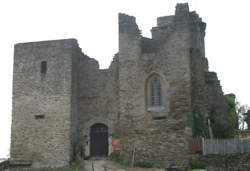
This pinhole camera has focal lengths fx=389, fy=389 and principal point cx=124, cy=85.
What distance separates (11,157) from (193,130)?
10.5 metres

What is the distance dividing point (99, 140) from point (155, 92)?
4.62 meters

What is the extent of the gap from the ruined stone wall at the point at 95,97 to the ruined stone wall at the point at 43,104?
2.80 ft

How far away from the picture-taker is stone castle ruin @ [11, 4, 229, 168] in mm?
20516

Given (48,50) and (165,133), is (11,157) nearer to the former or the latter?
(48,50)

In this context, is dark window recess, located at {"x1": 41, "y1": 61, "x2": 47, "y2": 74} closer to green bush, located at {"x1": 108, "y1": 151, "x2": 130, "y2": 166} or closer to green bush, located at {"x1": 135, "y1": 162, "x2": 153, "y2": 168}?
green bush, located at {"x1": 108, "y1": 151, "x2": 130, "y2": 166}

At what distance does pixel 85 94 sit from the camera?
2347cm

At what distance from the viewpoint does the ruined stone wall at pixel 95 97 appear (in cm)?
2283

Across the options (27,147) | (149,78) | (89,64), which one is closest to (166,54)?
(149,78)

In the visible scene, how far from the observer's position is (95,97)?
23.3 meters

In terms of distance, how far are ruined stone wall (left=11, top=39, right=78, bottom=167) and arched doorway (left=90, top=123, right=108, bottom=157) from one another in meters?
1.32

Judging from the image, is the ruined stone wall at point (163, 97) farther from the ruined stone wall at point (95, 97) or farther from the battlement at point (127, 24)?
the ruined stone wall at point (95, 97)

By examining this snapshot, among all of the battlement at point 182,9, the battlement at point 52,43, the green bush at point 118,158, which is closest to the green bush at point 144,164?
the green bush at point 118,158

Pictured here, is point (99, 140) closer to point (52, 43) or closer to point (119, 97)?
point (119, 97)

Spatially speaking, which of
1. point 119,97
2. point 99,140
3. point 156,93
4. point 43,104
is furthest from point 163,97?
point 43,104
